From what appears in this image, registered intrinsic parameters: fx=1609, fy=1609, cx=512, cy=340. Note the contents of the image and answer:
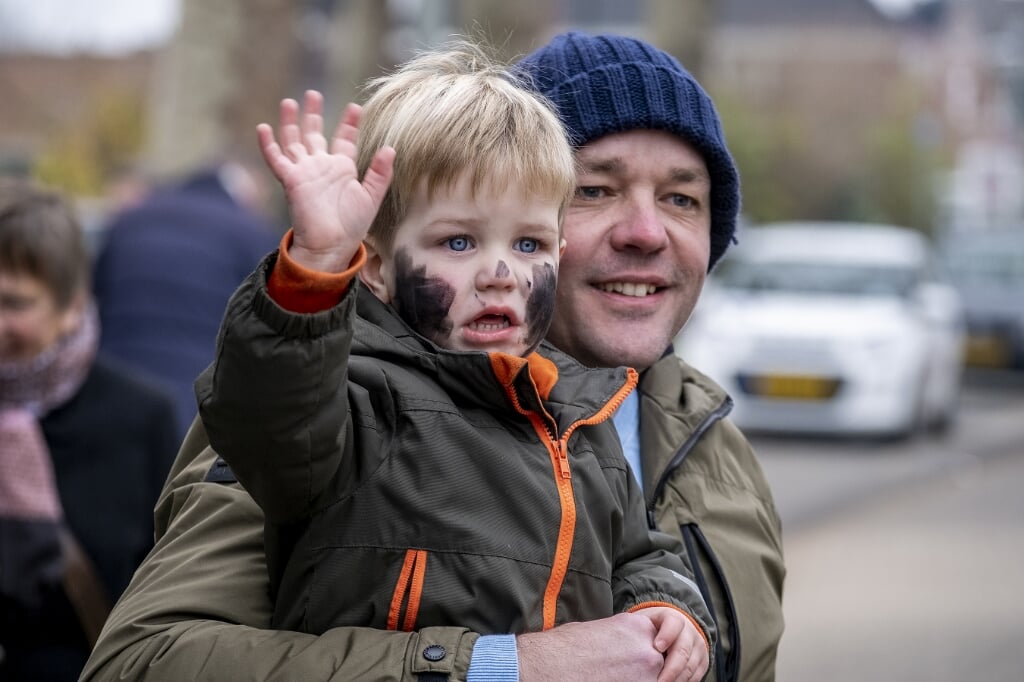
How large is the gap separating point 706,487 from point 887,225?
39903 millimetres

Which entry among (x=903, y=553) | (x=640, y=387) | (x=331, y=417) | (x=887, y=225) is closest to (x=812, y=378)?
(x=903, y=553)

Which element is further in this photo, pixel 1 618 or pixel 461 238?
pixel 1 618

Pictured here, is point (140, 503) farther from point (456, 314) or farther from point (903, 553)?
point (903, 553)

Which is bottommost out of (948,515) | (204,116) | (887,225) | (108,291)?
(887,225)

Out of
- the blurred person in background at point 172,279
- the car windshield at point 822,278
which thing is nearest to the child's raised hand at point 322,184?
the blurred person in background at point 172,279

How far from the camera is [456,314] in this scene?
2.16 m

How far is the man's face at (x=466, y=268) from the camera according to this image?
2164mm

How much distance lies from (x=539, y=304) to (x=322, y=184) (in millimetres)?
448

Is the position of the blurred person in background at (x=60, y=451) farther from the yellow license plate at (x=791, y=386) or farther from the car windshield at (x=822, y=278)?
the car windshield at (x=822, y=278)

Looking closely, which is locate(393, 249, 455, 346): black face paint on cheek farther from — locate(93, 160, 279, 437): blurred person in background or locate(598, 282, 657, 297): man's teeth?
locate(93, 160, 279, 437): blurred person in background

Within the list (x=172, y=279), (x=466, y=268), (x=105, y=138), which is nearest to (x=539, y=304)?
(x=466, y=268)

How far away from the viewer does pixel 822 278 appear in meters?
15.2

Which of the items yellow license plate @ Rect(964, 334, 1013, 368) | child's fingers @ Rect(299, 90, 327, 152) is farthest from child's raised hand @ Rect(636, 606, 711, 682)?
yellow license plate @ Rect(964, 334, 1013, 368)

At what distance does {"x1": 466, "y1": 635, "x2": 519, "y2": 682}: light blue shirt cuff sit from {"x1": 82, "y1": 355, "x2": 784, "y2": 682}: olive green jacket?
1 centimetres
